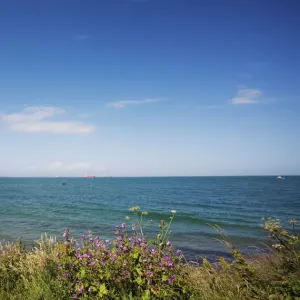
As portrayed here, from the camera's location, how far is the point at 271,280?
4781 millimetres

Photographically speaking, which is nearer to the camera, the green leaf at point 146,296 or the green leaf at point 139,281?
the green leaf at point 146,296

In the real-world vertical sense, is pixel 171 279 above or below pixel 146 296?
above

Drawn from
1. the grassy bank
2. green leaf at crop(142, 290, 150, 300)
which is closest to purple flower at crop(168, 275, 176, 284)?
the grassy bank

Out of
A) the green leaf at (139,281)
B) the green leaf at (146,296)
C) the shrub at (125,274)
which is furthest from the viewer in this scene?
the shrub at (125,274)

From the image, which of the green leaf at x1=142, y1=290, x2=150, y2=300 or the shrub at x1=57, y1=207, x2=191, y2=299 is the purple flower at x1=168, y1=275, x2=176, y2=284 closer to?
the shrub at x1=57, y1=207, x2=191, y2=299

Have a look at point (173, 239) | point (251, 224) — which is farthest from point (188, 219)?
point (173, 239)

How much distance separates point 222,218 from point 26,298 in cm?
2702

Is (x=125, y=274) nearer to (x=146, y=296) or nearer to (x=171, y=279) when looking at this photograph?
(x=146, y=296)

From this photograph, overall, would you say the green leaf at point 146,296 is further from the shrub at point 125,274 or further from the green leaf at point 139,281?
the green leaf at point 139,281

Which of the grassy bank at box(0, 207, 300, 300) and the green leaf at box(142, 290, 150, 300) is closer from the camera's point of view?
the green leaf at box(142, 290, 150, 300)

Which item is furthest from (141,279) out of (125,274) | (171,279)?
(171,279)

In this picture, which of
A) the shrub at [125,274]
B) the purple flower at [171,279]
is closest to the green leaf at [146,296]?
the shrub at [125,274]

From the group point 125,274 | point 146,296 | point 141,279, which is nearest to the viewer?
point 146,296

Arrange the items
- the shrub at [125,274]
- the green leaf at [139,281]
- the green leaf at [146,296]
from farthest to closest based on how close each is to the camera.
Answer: the shrub at [125,274] → the green leaf at [139,281] → the green leaf at [146,296]
